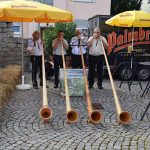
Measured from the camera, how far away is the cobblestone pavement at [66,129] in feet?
22.6

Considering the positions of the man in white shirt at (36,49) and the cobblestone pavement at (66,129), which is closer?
the cobblestone pavement at (66,129)

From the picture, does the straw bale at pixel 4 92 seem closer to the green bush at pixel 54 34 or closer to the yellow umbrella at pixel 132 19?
the yellow umbrella at pixel 132 19

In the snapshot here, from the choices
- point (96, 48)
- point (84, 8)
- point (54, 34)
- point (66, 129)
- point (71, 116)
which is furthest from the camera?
point (84, 8)

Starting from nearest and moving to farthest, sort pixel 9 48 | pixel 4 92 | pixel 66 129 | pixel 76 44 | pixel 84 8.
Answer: pixel 66 129, pixel 4 92, pixel 76 44, pixel 9 48, pixel 84 8

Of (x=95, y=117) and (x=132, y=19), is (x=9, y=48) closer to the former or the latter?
(x=132, y=19)

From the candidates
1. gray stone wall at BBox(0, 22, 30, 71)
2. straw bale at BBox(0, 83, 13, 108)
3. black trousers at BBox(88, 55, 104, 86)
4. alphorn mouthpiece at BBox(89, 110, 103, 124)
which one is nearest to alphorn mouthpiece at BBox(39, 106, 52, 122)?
alphorn mouthpiece at BBox(89, 110, 103, 124)

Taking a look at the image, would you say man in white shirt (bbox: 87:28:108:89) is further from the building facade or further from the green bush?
the building facade

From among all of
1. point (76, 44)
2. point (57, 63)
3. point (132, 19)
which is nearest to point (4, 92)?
point (57, 63)

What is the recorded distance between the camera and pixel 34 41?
39.9ft

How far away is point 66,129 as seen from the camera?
782 cm

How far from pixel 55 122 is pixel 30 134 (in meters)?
0.97

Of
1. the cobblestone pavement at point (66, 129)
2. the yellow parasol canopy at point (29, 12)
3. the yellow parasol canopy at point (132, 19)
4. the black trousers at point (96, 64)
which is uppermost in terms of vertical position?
the yellow parasol canopy at point (29, 12)

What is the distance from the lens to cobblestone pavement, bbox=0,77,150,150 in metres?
6.90

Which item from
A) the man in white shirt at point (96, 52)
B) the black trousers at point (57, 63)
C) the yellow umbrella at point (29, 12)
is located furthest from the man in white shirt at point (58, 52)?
the yellow umbrella at point (29, 12)
